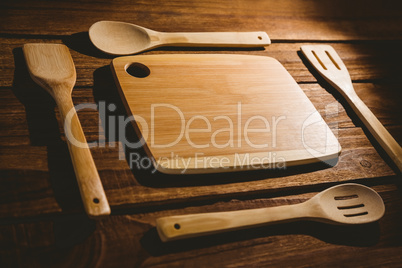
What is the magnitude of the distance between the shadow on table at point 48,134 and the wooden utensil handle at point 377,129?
0.55 m

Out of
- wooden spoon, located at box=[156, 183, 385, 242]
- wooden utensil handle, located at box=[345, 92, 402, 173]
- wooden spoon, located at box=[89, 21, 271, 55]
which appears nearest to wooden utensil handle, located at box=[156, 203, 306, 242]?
wooden spoon, located at box=[156, 183, 385, 242]

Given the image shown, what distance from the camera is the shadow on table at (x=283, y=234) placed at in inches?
19.4

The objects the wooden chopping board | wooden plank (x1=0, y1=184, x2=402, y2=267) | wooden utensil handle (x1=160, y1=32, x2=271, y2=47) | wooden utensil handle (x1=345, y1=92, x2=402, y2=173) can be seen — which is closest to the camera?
wooden plank (x1=0, y1=184, x2=402, y2=267)

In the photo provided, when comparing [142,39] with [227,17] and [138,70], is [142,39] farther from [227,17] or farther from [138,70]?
[227,17]

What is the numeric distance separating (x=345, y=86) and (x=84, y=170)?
1.92 ft

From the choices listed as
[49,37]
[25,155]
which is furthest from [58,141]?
[49,37]

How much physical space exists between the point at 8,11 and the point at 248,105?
1.75 ft

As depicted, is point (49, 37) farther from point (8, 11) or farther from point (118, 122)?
point (118, 122)

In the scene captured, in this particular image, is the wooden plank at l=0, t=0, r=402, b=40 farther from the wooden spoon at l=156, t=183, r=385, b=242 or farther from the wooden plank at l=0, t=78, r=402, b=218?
the wooden spoon at l=156, t=183, r=385, b=242

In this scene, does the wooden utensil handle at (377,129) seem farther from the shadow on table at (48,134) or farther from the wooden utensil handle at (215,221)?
the shadow on table at (48,134)

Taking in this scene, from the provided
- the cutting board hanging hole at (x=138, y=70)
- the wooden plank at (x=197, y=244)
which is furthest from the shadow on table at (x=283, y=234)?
the cutting board hanging hole at (x=138, y=70)

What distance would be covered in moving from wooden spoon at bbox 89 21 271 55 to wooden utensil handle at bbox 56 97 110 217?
0.24 meters

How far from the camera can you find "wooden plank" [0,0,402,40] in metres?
0.79

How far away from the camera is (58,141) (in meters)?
0.57
